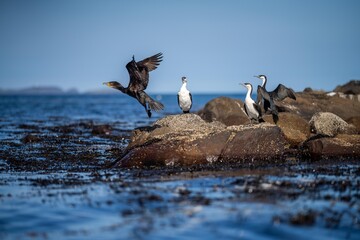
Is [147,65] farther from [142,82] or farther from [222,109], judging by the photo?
[222,109]

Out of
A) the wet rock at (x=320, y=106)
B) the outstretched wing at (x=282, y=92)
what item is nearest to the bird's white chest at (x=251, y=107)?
the outstretched wing at (x=282, y=92)

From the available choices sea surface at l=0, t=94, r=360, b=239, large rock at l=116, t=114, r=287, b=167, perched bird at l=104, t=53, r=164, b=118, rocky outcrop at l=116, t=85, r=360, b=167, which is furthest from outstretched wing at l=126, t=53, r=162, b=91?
sea surface at l=0, t=94, r=360, b=239

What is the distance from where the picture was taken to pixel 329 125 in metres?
19.9

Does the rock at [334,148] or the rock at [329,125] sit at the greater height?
the rock at [329,125]

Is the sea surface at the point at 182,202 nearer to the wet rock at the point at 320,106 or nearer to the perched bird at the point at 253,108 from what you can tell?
the perched bird at the point at 253,108

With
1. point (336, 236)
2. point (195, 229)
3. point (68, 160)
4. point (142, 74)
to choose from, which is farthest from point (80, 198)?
point (142, 74)

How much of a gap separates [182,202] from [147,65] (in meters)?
7.89

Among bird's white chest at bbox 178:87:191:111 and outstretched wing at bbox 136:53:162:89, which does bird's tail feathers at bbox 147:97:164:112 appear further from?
bird's white chest at bbox 178:87:191:111

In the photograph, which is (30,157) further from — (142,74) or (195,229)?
(195,229)

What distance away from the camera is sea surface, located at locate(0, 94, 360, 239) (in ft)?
27.8

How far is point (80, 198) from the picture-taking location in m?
10.6

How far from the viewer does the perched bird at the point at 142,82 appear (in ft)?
55.2

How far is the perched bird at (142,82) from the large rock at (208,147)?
1589 mm

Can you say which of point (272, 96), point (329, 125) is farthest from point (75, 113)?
point (329, 125)
